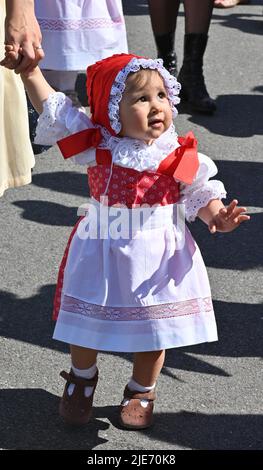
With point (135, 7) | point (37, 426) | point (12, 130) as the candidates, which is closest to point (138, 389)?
point (37, 426)

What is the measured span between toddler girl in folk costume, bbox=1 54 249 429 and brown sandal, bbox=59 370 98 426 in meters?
0.19

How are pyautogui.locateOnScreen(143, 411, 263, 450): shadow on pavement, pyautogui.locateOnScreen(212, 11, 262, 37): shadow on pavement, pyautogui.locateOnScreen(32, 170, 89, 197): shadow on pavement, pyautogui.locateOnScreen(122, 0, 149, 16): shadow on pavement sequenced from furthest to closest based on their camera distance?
pyautogui.locateOnScreen(122, 0, 149, 16): shadow on pavement
pyautogui.locateOnScreen(212, 11, 262, 37): shadow on pavement
pyautogui.locateOnScreen(32, 170, 89, 197): shadow on pavement
pyautogui.locateOnScreen(143, 411, 263, 450): shadow on pavement

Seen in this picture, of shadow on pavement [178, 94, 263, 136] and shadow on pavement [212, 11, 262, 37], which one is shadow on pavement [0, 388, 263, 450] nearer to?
shadow on pavement [178, 94, 263, 136]

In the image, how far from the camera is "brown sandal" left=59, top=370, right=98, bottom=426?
3.63 meters

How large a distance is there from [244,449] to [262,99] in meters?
3.89

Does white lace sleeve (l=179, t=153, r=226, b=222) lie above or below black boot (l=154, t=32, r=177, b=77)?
above

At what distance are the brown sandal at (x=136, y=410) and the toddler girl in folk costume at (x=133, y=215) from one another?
0.19m

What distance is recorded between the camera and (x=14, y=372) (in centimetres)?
398

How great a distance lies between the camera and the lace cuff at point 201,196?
352cm

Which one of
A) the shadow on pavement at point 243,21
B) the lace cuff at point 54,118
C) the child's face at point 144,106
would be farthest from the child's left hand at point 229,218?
the shadow on pavement at point 243,21

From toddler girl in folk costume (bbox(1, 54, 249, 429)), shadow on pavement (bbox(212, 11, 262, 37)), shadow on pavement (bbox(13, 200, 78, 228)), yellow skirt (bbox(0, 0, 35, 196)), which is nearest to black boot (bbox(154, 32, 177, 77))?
shadow on pavement (bbox(13, 200, 78, 228))

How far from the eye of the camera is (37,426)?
365cm

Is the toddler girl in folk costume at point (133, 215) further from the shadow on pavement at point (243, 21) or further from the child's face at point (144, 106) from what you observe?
the shadow on pavement at point (243, 21)
